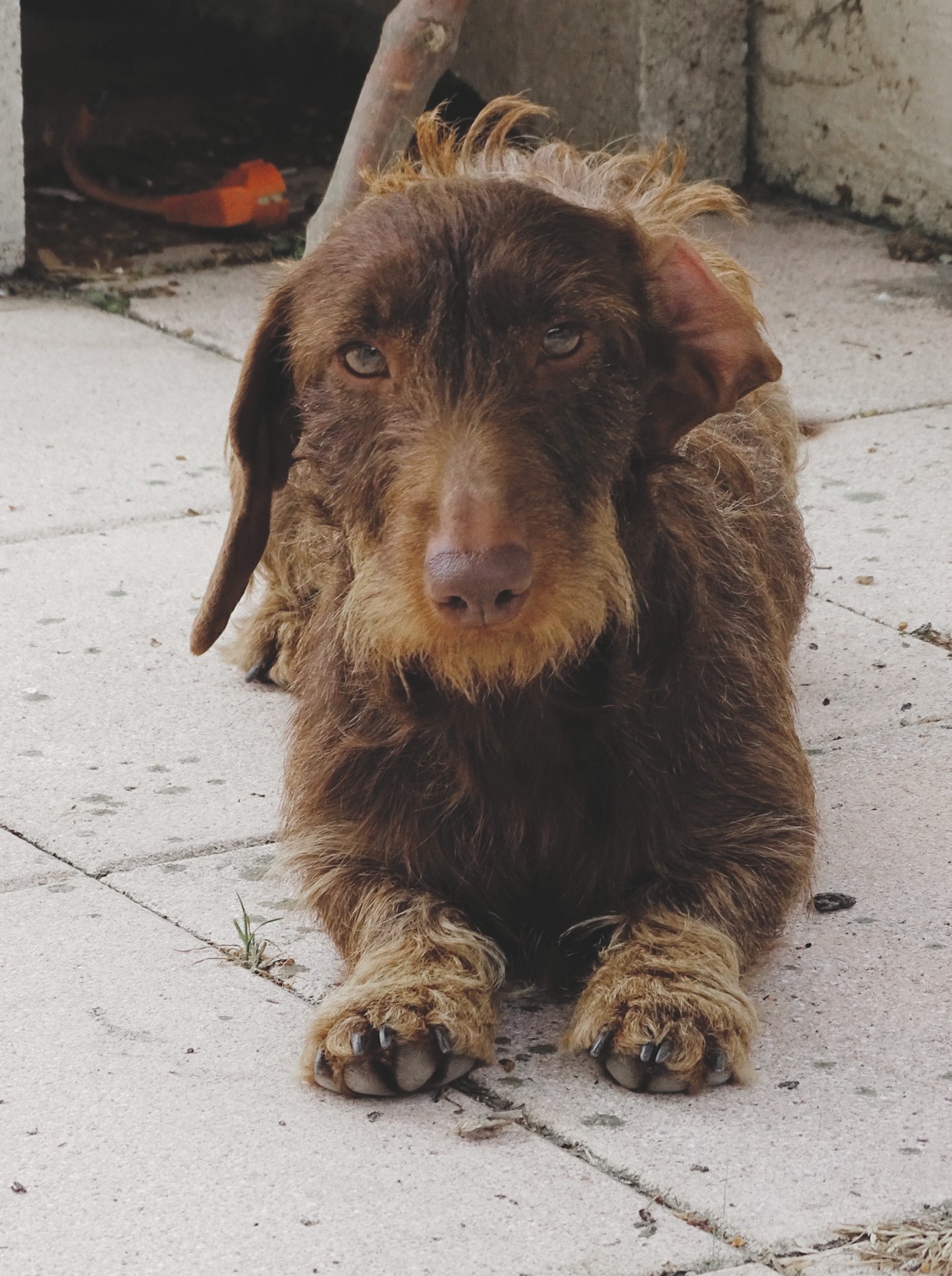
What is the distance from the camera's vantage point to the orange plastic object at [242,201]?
8.92m

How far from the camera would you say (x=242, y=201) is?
8.92 m

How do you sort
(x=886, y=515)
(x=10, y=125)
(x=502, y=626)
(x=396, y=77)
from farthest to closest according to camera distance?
(x=10, y=125) → (x=396, y=77) → (x=886, y=515) → (x=502, y=626)

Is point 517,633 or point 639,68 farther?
point 639,68

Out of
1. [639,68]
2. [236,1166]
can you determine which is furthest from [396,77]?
[236,1166]

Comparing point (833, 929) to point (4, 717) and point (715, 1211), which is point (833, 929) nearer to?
point (715, 1211)

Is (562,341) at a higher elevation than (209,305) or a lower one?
higher

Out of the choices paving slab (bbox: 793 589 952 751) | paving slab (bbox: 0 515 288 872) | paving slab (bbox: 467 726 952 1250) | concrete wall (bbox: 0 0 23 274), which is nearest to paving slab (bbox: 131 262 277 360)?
concrete wall (bbox: 0 0 23 274)

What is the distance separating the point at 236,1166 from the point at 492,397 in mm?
1232

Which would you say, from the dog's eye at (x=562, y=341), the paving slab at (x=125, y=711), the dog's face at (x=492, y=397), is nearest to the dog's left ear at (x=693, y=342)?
the dog's face at (x=492, y=397)

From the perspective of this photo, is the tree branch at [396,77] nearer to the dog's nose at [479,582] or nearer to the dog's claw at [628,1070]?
the dog's nose at [479,582]

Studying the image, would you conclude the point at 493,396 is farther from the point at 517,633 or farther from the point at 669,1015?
the point at 669,1015

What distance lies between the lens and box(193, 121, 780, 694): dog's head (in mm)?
2996

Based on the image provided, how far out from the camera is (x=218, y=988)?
352 cm

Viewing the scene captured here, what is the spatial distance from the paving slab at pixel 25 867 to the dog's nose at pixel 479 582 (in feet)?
4.50
